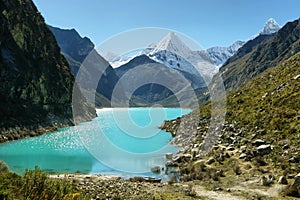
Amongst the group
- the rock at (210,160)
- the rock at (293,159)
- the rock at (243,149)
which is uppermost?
the rock at (243,149)

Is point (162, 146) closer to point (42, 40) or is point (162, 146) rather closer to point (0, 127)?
point (0, 127)

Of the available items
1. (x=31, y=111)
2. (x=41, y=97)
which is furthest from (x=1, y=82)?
(x=41, y=97)

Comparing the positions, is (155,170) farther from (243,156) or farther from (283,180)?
(283,180)

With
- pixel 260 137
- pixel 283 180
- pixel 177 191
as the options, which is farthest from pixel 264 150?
pixel 177 191

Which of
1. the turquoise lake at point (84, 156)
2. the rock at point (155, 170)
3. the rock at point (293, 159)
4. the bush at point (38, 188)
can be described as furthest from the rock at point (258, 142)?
the bush at point (38, 188)

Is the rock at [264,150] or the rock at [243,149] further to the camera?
the rock at [243,149]

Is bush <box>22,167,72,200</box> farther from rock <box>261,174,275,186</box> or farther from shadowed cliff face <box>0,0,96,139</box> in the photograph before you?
shadowed cliff face <box>0,0,96,139</box>

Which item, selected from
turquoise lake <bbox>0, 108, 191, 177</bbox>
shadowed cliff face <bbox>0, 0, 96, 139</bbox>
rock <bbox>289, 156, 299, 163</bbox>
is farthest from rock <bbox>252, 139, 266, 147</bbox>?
shadowed cliff face <bbox>0, 0, 96, 139</bbox>

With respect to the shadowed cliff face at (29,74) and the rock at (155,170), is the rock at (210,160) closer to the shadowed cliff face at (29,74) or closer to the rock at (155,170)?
the rock at (155,170)
